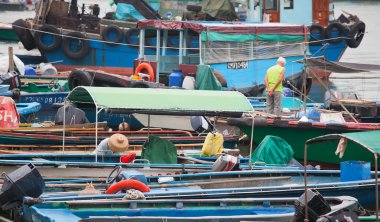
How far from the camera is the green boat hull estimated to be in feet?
56.6

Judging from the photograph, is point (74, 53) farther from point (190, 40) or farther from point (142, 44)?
point (190, 40)

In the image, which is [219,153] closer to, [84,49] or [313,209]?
[313,209]

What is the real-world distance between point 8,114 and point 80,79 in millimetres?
4468

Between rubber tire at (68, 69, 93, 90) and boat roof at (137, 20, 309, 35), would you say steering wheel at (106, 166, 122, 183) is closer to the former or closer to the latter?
rubber tire at (68, 69, 93, 90)

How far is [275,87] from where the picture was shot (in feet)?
63.9

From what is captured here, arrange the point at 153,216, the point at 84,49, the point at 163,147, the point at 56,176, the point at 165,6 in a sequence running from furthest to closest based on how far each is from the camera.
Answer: the point at 165,6 < the point at 84,49 < the point at 163,147 < the point at 56,176 < the point at 153,216

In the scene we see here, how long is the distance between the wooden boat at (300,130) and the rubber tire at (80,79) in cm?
459

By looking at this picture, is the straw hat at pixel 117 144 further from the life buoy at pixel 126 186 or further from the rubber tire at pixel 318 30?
the rubber tire at pixel 318 30

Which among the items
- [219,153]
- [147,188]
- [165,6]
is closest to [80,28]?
[165,6]

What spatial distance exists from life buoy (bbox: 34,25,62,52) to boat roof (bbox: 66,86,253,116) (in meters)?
16.9

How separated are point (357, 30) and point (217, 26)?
8.92 metres

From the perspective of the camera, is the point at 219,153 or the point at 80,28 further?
the point at 80,28

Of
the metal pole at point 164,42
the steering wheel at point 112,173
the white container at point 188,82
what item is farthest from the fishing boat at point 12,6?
the steering wheel at point 112,173

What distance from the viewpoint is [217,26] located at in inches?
1015
